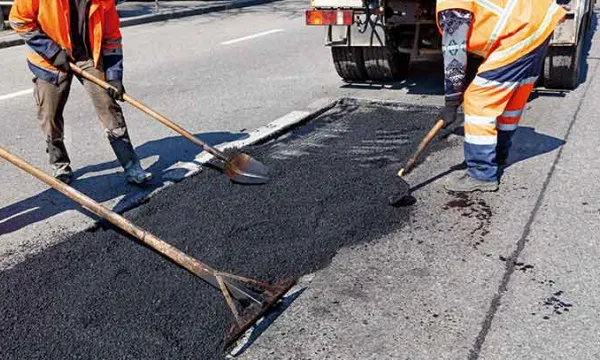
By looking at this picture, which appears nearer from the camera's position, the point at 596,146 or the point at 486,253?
the point at 486,253

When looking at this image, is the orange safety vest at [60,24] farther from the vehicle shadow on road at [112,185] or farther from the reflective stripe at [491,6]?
the reflective stripe at [491,6]

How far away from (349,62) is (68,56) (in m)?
3.47

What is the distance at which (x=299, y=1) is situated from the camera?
16750mm

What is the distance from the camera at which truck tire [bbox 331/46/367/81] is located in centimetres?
666

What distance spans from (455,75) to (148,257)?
2200 mm

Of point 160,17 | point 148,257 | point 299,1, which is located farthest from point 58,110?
point 299,1

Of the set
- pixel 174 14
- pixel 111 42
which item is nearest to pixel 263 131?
pixel 111 42

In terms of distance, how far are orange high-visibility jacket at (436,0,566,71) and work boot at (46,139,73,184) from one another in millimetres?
2747

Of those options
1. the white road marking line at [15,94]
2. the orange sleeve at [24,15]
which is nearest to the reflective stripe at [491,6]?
the orange sleeve at [24,15]

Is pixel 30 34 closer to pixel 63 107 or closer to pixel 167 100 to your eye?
pixel 63 107

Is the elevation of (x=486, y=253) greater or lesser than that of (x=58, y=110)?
lesser

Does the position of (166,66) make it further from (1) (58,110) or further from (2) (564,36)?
(2) (564,36)

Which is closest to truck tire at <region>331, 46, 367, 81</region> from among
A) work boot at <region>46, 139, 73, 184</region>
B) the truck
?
the truck

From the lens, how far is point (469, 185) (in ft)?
13.3
